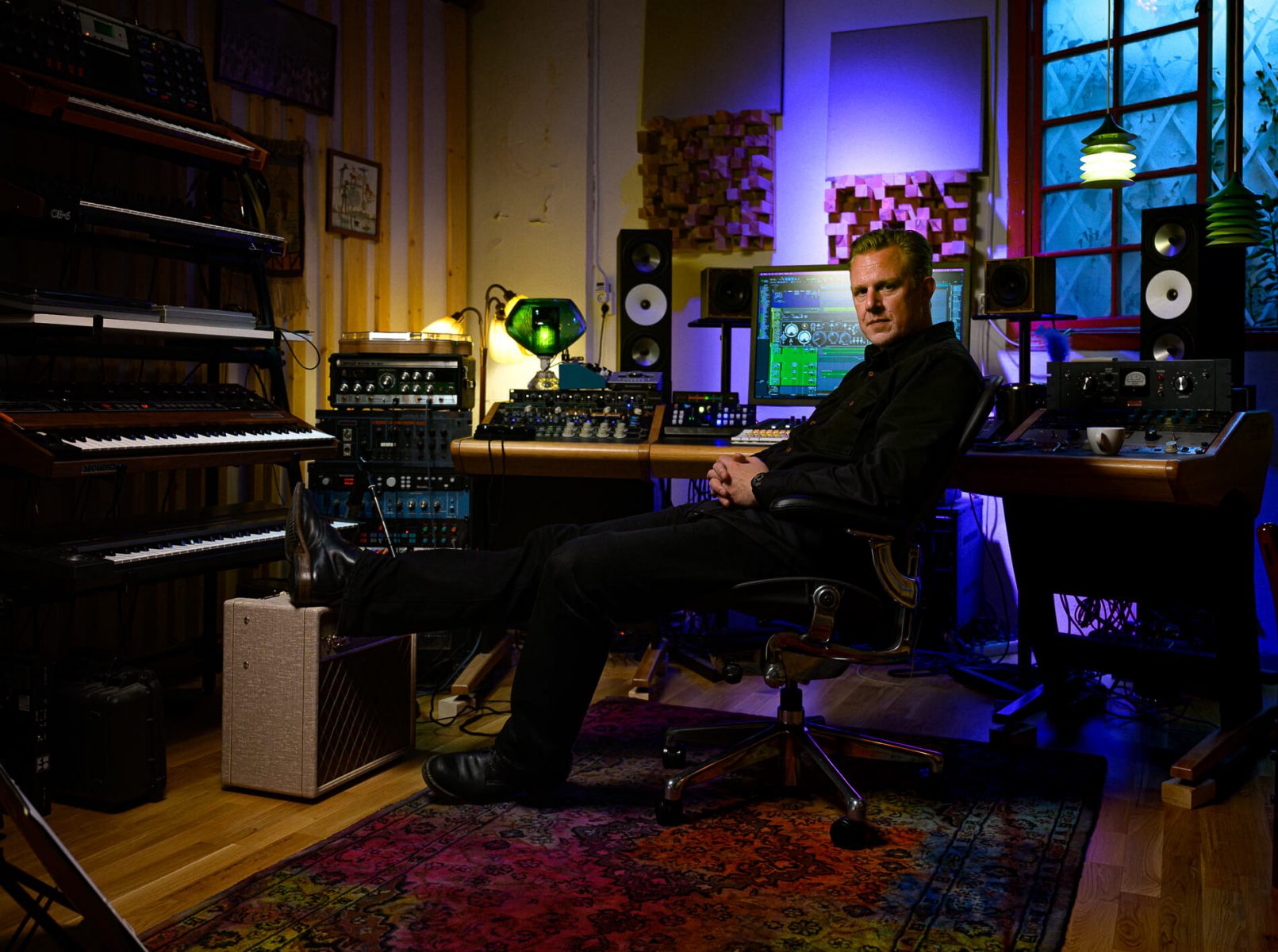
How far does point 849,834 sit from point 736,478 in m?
0.75

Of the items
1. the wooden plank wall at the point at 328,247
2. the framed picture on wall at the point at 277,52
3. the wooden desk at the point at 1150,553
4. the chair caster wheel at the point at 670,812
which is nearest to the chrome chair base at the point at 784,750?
the chair caster wheel at the point at 670,812

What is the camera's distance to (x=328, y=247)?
4246 millimetres

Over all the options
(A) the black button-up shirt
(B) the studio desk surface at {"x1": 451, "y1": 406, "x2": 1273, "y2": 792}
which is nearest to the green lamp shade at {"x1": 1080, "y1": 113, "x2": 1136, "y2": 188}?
(B) the studio desk surface at {"x1": 451, "y1": 406, "x2": 1273, "y2": 792}

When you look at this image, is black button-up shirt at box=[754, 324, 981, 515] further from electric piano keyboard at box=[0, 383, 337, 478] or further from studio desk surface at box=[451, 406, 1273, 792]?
electric piano keyboard at box=[0, 383, 337, 478]

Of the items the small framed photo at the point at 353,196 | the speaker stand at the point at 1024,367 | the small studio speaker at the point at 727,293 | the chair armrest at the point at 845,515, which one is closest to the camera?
the chair armrest at the point at 845,515

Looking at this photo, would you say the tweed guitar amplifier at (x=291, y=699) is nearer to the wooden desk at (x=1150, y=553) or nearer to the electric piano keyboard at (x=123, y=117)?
the electric piano keyboard at (x=123, y=117)

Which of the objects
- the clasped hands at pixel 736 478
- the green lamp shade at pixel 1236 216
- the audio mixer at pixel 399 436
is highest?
the green lamp shade at pixel 1236 216

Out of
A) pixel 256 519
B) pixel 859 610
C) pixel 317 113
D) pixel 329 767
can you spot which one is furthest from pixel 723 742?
pixel 317 113

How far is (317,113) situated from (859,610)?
9.87 ft

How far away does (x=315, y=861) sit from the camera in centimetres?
209

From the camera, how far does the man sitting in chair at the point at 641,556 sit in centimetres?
222

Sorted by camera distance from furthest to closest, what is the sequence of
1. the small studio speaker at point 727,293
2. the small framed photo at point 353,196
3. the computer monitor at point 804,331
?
the small framed photo at point 353,196 < the small studio speaker at point 727,293 < the computer monitor at point 804,331

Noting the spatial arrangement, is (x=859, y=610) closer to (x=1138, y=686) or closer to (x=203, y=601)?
(x=1138, y=686)

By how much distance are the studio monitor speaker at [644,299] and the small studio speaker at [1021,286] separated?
3.57 ft
